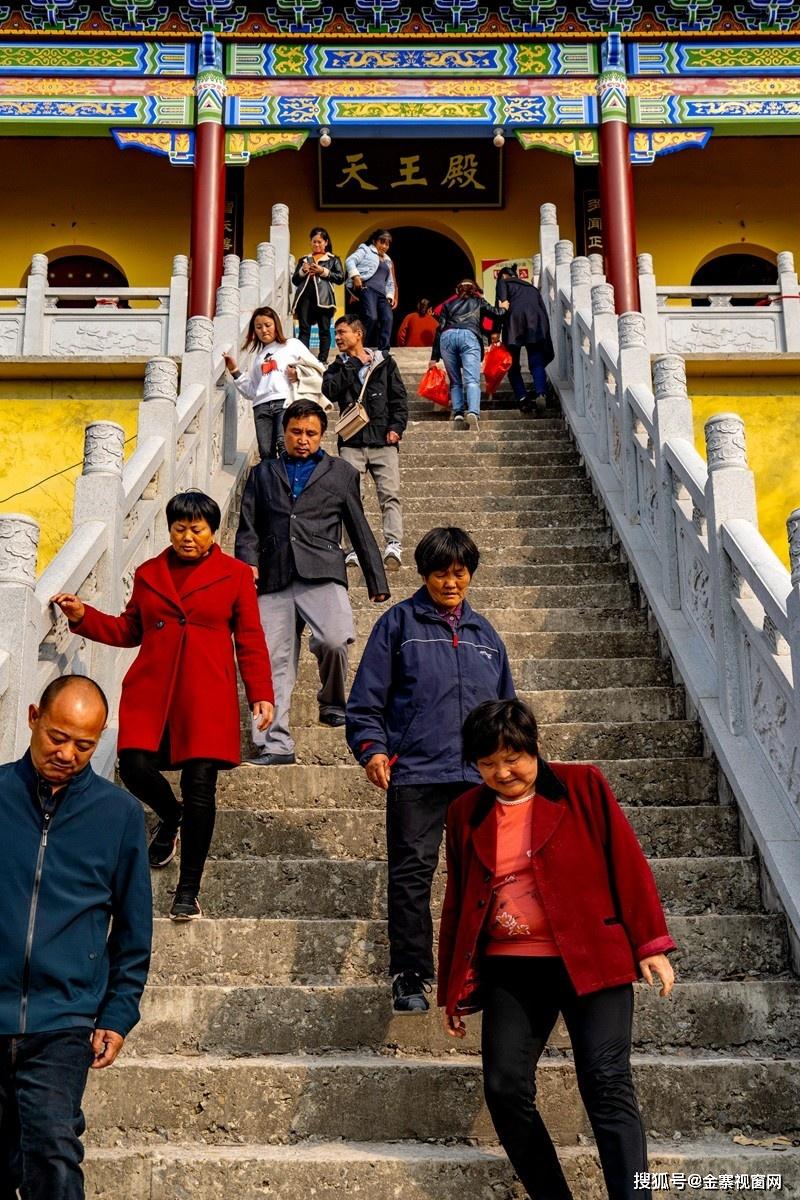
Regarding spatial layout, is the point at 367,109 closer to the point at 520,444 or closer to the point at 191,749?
the point at 520,444

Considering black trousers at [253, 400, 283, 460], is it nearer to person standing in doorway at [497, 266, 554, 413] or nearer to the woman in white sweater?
the woman in white sweater

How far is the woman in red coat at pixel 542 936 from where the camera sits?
10.4 ft

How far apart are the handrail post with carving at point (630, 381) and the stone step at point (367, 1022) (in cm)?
390

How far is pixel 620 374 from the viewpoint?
8312 mm

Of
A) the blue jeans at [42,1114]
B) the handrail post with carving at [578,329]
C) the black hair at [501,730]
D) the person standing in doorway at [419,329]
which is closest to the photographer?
the blue jeans at [42,1114]

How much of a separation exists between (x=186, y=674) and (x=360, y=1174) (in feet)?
5.77

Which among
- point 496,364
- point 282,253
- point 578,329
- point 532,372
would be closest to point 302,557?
point 578,329

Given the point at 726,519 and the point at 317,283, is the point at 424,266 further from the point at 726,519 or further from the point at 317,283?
the point at 726,519

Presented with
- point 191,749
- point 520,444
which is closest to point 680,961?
point 191,749

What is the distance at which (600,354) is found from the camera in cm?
909

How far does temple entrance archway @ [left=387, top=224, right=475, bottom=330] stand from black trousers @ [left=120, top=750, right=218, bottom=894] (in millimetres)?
14253

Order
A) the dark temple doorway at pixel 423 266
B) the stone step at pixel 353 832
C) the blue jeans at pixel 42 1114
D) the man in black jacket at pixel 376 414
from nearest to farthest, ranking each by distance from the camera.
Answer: the blue jeans at pixel 42 1114 → the stone step at pixel 353 832 → the man in black jacket at pixel 376 414 → the dark temple doorway at pixel 423 266

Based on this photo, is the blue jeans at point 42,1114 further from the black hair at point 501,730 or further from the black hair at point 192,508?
the black hair at point 192,508

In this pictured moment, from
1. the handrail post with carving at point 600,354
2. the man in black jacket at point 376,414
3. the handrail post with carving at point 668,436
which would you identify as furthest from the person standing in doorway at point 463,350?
the handrail post with carving at point 668,436
